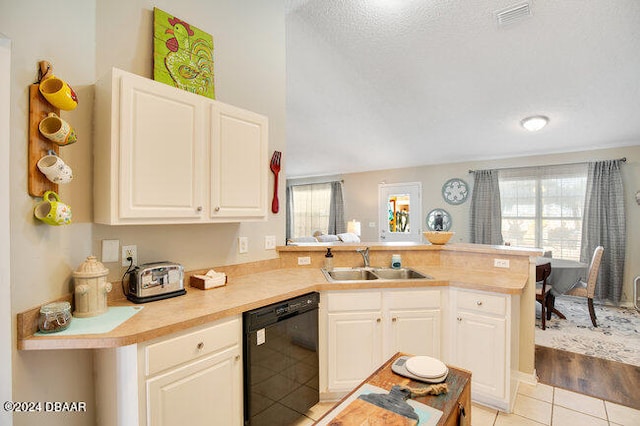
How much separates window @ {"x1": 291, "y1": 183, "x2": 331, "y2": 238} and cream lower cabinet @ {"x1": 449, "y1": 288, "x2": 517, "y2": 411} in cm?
576

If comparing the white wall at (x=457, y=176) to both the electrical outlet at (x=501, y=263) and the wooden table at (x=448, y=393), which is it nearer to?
the electrical outlet at (x=501, y=263)

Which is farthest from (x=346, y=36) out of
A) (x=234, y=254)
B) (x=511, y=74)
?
(x=234, y=254)

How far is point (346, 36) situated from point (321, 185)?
194 inches

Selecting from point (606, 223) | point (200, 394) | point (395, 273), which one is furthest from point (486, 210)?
point (200, 394)

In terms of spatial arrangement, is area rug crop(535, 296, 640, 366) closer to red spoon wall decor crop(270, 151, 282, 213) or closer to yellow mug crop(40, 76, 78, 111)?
red spoon wall decor crop(270, 151, 282, 213)

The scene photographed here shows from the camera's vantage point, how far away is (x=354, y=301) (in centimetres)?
213

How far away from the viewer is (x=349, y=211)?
7457 millimetres

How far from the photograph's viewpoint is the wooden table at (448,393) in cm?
94

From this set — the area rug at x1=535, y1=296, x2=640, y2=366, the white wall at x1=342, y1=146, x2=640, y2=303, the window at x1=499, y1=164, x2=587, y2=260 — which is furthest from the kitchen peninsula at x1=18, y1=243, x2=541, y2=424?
the white wall at x1=342, y1=146, x2=640, y2=303

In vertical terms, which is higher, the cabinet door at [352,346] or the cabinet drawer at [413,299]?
the cabinet drawer at [413,299]

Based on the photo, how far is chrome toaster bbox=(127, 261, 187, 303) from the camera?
1.62m

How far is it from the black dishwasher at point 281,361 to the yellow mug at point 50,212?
3.11 feet

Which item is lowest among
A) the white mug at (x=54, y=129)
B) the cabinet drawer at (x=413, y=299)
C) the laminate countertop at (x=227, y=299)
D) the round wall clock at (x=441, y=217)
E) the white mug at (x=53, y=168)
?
the cabinet drawer at (x=413, y=299)

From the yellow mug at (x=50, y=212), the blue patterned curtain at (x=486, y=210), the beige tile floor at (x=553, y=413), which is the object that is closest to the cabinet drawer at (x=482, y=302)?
the beige tile floor at (x=553, y=413)
